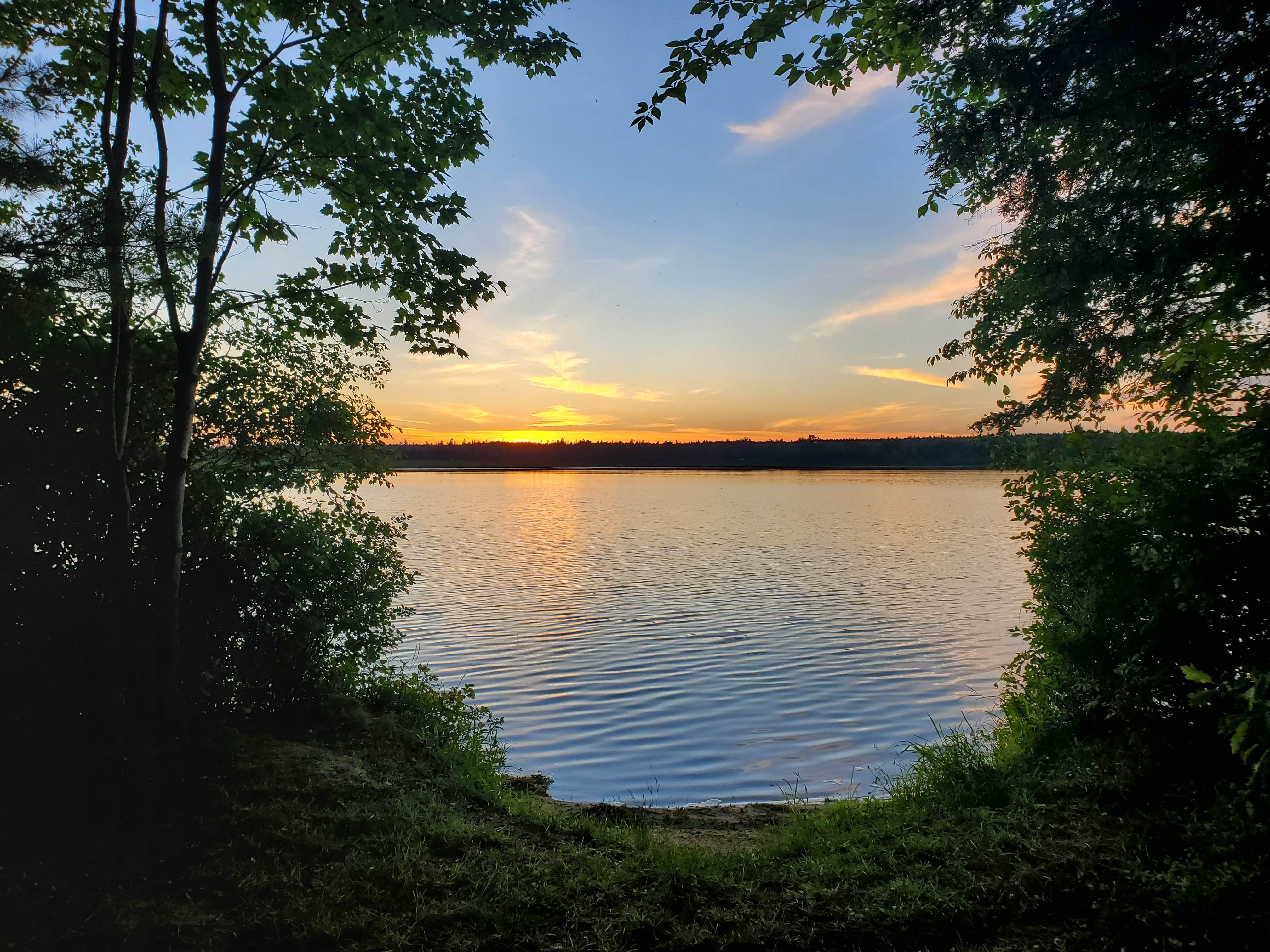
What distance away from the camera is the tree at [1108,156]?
5.21 metres

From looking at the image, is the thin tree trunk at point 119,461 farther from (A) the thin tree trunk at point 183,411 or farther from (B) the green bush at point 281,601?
(B) the green bush at point 281,601

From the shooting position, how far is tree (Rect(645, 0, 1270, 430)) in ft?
17.1

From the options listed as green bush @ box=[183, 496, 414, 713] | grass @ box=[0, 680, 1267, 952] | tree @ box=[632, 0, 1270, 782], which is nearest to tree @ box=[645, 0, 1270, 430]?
tree @ box=[632, 0, 1270, 782]

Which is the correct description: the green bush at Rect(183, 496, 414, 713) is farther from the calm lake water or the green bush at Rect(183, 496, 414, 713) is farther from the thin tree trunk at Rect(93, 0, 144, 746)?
the calm lake water

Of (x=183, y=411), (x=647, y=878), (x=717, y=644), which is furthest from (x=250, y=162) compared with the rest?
(x=717, y=644)

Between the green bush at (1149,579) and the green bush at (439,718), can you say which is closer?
the green bush at (1149,579)

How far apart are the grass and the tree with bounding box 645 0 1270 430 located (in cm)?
289

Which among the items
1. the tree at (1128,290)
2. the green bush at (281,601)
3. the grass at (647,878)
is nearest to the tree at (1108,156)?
the tree at (1128,290)

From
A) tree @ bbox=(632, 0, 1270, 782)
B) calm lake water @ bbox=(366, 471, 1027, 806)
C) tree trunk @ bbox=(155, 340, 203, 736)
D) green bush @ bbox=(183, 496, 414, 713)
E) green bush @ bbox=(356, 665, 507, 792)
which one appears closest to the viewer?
tree @ bbox=(632, 0, 1270, 782)

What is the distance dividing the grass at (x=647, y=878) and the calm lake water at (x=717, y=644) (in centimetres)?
318

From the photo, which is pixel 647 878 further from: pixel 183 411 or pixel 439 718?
pixel 183 411

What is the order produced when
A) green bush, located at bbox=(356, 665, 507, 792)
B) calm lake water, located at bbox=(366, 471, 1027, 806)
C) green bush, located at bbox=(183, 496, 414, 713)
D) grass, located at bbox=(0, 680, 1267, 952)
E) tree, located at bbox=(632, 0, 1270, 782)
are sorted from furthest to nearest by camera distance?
calm lake water, located at bbox=(366, 471, 1027, 806) < green bush, located at bbox=(356, 665, 507, 792) < green bush, located at bbox=(183, 496, 414, 713) < tree, located at bbox=(632, 0, 1270, 782) < grass, located at bbox=(0, 680, 1267, 952)

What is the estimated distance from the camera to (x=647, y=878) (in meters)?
4.87

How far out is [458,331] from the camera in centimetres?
735
